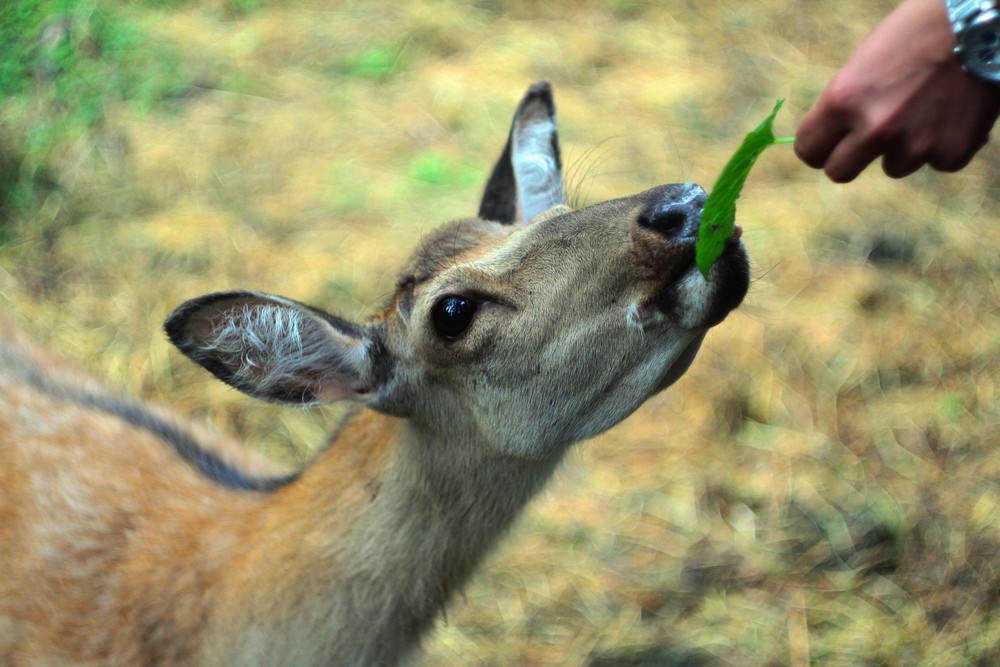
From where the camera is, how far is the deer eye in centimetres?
306

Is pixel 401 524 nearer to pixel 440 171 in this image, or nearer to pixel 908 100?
pixel 908 100

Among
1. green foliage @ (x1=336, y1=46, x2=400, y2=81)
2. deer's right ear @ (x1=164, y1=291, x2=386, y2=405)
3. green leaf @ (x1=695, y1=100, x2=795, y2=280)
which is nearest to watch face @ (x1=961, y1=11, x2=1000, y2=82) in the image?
green leaf @ (x1=695, y1=100, x2=795, y2=280)

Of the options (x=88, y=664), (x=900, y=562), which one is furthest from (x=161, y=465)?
(x=900, y=562)

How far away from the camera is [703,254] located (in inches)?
106

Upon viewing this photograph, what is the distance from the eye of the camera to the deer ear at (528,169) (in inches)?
151

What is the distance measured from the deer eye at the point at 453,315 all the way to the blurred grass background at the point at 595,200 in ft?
2.78

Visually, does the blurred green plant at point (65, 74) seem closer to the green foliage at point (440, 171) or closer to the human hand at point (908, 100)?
the green foliage at point (440, 171)

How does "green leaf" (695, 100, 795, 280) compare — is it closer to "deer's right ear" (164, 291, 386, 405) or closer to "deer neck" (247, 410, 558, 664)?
"deer neck" (247, 410, 558, 664)

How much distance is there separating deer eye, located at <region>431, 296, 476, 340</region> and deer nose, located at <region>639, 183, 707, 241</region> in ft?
1.94

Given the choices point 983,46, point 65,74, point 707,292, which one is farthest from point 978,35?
point 65,74

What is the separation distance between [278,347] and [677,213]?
4.17 ft

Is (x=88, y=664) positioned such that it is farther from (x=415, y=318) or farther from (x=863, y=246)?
(x=863, y=246)

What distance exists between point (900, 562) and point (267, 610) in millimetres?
3004

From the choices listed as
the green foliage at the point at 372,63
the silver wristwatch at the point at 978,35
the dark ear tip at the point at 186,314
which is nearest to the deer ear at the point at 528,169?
the dark ear tip at the point at 186,314
